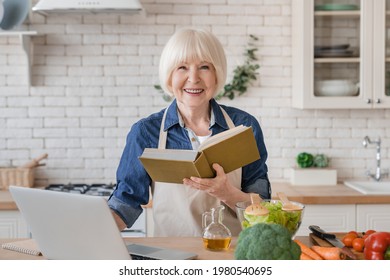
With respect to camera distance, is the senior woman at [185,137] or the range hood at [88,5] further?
the range hood at [88,5]

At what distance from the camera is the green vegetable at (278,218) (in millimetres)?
1921

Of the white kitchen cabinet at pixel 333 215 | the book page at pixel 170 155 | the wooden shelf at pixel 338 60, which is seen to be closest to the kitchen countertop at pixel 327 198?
the white kitchen cabinet at pixel 333 215

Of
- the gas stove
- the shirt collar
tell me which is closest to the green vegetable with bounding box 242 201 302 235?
the shirt collar

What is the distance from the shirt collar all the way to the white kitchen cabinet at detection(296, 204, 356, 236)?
1275mm

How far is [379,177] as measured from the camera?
4129 mm

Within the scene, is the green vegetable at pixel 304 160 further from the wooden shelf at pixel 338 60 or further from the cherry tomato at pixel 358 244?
the cherry tomato at pixel 358 244

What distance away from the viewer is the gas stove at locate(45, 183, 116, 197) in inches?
149

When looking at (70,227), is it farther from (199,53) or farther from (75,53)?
(75,53)

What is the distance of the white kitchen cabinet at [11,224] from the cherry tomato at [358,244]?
7.01 feet

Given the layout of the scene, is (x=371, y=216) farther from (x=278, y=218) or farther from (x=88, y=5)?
(x=88, y=5)

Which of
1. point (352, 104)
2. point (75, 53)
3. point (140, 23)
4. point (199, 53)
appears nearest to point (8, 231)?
point (75, 53)

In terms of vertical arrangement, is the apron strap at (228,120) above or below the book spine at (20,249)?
above

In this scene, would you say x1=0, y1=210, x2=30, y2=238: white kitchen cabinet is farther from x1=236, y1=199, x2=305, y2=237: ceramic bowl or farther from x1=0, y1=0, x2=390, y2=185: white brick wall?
x1=236, y1=199, x2=305, y2=237: ceramic bowl

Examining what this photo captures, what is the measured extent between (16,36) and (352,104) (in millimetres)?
2210
